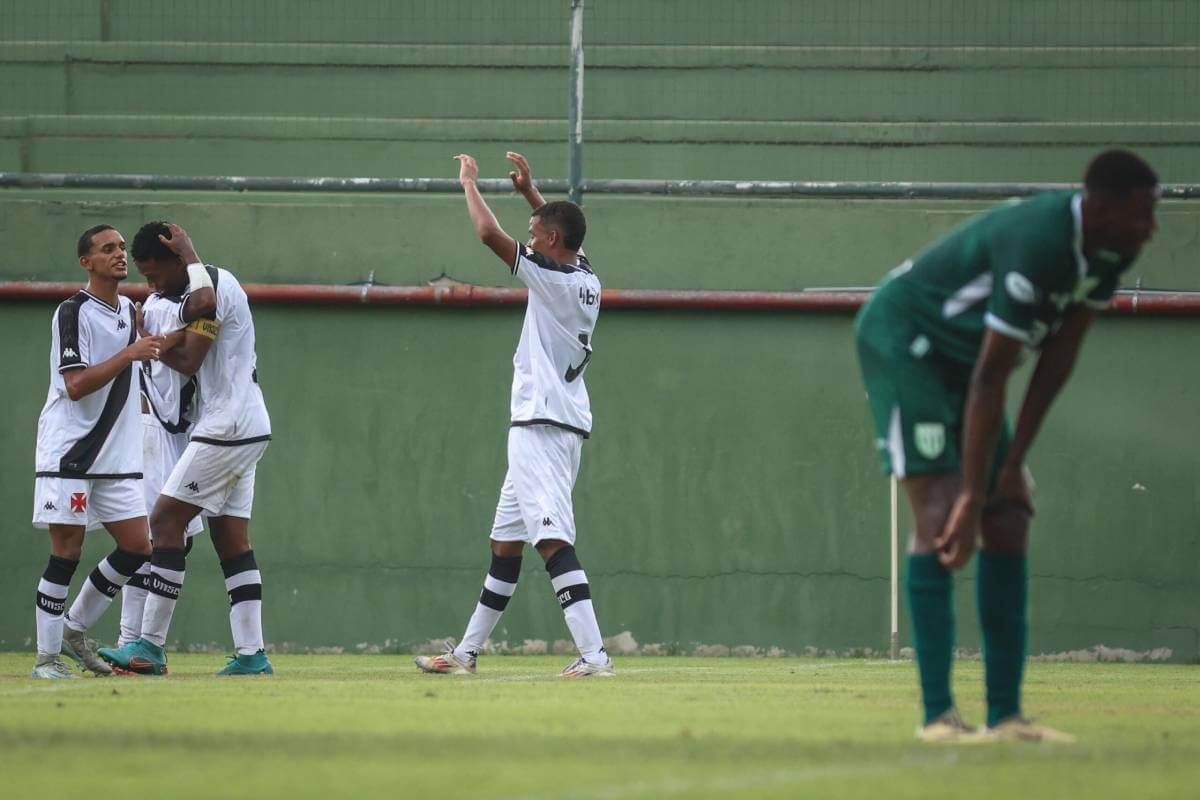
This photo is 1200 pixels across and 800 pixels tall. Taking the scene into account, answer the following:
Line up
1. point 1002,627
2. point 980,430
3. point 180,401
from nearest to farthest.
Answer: point 980,430 → point 1002,627 → point 180,401

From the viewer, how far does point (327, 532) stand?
37.8 ft

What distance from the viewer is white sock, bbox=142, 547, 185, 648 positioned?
841cm

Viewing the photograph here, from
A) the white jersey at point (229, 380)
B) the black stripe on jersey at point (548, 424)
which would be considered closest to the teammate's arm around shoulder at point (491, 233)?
the black stripe on jersey at point (548, 424)

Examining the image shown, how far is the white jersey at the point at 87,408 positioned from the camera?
837cm

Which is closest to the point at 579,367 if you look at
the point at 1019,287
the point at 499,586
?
the point at 499,586

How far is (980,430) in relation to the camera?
4832mm

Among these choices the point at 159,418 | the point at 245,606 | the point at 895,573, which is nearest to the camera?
the point at 245,606

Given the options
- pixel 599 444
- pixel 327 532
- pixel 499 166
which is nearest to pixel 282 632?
pixel 327 532

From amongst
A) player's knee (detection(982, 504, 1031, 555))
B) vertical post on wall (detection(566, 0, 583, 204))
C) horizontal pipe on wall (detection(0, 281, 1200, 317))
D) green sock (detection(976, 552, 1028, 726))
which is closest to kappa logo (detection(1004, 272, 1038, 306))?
player's knee (detection(982, 504, 1031, 555))

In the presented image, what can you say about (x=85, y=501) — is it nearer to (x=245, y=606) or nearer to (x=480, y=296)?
(x=245, y=606)

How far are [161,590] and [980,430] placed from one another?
15.9 feet

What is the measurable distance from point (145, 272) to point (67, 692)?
8.21ft

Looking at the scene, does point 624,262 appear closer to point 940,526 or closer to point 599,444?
point 599,444

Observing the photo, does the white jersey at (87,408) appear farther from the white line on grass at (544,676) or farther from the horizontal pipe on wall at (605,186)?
the horizontal pipe on wall at (605,186)
